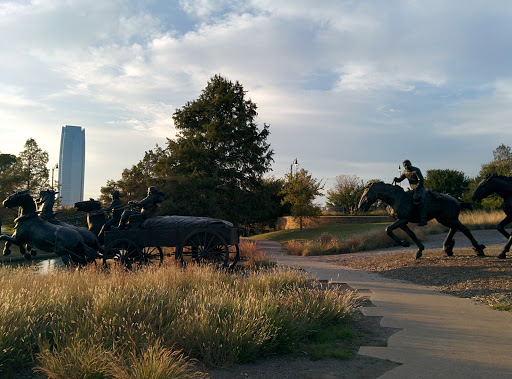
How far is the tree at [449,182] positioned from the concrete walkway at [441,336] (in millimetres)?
37390

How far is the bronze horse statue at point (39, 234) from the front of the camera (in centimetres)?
984

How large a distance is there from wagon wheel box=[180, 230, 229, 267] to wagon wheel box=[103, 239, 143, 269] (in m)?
1.32

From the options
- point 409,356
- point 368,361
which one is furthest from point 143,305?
point 409,356

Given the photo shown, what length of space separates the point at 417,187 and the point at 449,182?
112ft

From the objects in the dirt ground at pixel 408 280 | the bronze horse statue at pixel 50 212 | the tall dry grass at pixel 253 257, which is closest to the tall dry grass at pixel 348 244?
the dirt ground at pixel 408 280

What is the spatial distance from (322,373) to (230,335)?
1.15 m

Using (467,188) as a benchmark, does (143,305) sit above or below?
below

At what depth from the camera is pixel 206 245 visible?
1153cm

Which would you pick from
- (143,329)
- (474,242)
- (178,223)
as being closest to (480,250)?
(474,242)

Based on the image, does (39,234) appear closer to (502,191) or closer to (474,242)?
(474,242)

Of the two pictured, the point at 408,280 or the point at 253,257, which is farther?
the point at 253,257

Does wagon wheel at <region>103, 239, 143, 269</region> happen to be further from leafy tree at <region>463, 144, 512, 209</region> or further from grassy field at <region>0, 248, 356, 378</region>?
leafy tree at <region>463, 144, 512, 209</region>

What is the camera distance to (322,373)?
4.36m

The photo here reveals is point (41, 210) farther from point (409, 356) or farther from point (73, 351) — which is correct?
point (409, 356)
